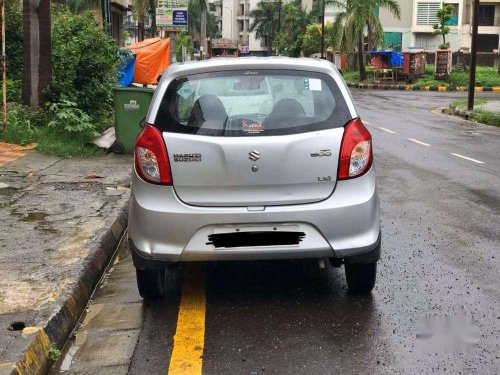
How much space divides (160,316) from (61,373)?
0.95 meters

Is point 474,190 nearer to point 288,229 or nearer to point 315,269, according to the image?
point 315,269

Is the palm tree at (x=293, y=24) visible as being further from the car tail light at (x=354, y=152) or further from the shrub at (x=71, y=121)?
the car tail light at (x=354, y=152)

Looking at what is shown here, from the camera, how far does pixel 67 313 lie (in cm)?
441

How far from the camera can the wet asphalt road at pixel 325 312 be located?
380cm

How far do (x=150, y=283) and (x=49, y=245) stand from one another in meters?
1.50

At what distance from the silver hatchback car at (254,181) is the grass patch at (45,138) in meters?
6.90

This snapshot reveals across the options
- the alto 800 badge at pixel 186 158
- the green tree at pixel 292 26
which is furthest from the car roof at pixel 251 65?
the green tree at pixel 292 26

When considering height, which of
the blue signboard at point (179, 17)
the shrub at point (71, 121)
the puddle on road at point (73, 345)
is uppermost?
the blue signboard at point (179, 17)

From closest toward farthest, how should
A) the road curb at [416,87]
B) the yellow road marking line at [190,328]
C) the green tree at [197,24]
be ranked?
the yellow road marking line at [190,328] < the road curb at [416,87] < the green tree at [197,24]

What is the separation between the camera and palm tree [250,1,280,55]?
98062 mm

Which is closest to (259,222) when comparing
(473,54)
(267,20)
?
(473,54)

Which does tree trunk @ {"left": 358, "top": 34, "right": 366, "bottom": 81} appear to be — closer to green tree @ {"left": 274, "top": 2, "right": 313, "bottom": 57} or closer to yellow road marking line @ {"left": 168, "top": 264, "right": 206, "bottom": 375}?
green tree @ {"left": 274, "top": 2, "right": 313, "bottom": 57}

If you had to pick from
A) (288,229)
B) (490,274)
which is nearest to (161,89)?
(288,229)

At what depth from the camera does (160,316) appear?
4562mm
